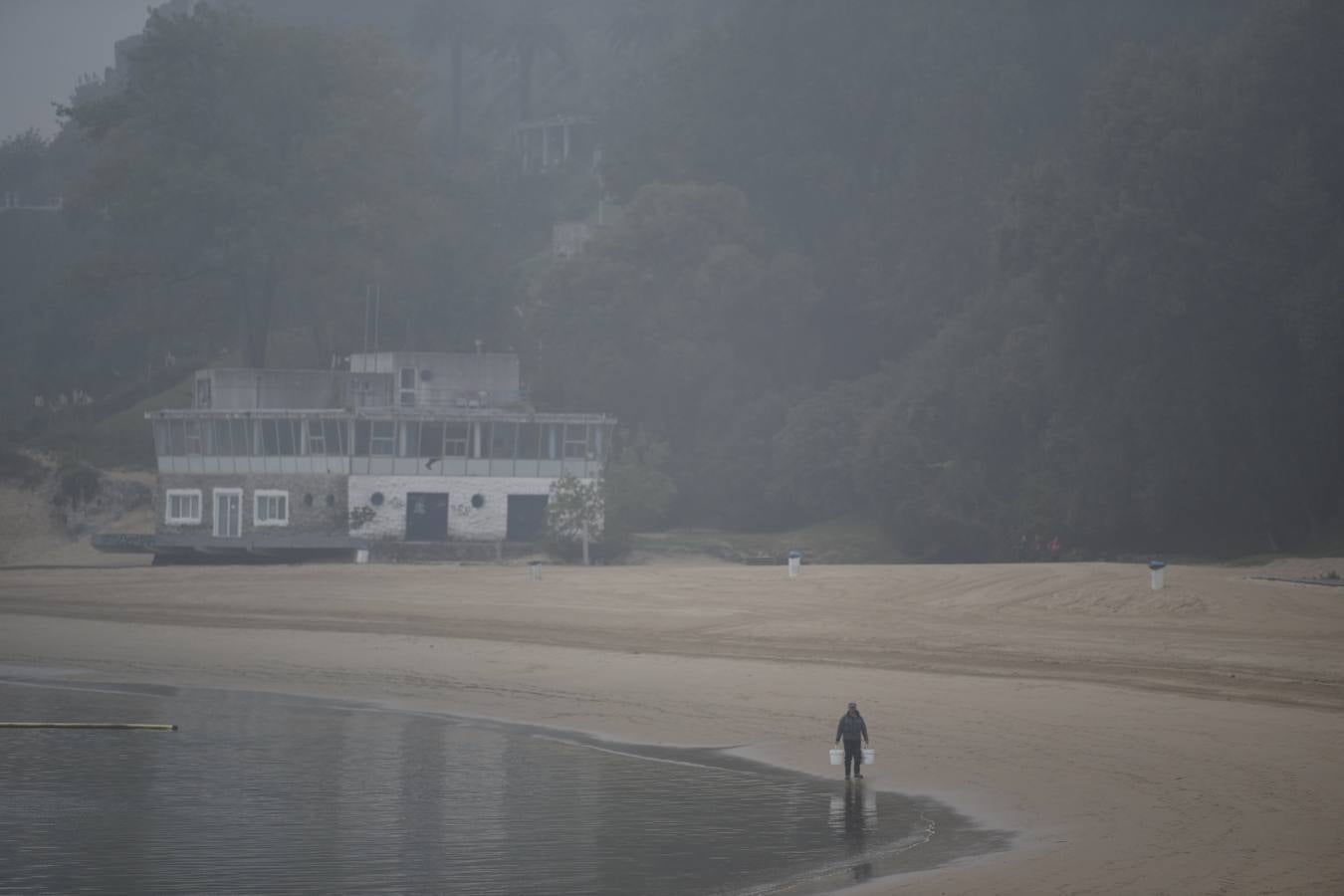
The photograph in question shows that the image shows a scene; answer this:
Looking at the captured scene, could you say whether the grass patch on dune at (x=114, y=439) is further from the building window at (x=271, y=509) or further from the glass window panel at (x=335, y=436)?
the glass window panel at (x=335, y=436)

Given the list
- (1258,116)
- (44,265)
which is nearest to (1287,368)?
(1258,116)

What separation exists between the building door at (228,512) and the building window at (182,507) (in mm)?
828

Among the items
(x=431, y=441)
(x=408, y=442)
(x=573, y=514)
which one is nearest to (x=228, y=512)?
(x=408, y=442)

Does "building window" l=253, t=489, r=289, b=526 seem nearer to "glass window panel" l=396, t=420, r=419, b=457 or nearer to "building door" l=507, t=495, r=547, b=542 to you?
"glass window panel" l=396, t=420, r=419, b=457

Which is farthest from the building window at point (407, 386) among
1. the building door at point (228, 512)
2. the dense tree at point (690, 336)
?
the dense tree at point (690, 336)

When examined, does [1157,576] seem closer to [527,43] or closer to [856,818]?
[856,818]

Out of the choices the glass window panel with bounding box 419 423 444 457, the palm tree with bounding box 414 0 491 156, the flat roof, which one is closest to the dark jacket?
the flat roof

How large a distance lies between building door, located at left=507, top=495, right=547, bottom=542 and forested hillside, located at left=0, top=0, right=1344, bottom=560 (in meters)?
4.00

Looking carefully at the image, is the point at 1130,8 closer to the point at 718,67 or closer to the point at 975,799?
the point at 718,67

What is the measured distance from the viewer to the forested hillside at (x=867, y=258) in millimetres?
58594

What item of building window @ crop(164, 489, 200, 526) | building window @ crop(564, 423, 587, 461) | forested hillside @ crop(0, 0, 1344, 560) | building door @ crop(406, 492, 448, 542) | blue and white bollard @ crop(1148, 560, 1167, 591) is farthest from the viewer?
building window @ crop(164, 489, 200, 526)

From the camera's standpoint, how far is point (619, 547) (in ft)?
208

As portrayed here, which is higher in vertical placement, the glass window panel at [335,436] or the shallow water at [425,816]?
the glass window panel at [335,436]

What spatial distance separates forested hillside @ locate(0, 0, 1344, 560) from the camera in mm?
58594
